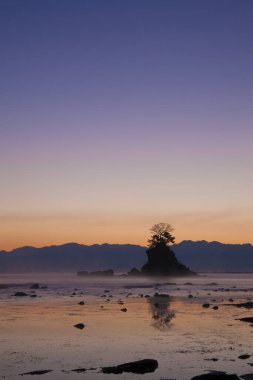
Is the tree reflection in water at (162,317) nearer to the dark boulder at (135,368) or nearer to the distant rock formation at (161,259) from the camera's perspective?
the dark boulder at (135,368)

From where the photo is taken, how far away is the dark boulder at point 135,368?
73.9 ft

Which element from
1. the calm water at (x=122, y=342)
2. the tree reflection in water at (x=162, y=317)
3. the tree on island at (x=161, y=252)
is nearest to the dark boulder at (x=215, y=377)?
the calm water at (x=122, y=342)

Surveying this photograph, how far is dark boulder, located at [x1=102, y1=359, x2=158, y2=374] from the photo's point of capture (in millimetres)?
22516

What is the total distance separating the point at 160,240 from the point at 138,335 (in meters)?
156

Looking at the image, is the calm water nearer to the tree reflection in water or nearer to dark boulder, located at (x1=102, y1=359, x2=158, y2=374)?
the tree reflection in water

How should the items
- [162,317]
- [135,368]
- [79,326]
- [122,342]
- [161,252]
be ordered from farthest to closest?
[161,252]
[162,317]
[79,326]
[122,342]
[135,368]

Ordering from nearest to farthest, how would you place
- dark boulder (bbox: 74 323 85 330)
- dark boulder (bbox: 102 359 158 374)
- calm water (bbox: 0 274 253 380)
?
1. dark boulder (bbox: 102 359 158 374)
2. calm water (bbox: 0 274 253 380)
3. dark boulder (bbox: 74 323 85 330)

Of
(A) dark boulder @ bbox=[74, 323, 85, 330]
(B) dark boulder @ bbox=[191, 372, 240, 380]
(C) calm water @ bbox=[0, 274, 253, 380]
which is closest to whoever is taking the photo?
(B) dark boulder @ bbox=[191, 372, 240, 380]

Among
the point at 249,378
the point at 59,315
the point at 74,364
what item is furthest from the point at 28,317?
the point at 249,378

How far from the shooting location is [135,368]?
22.7 metres

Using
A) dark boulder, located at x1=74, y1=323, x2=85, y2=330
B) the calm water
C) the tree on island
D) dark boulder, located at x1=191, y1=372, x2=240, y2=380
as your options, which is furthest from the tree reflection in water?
the tree on island

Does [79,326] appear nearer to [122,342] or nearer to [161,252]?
[122,342]

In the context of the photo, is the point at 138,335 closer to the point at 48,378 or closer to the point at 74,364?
the point at 74,364

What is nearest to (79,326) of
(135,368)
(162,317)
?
(162,317)
